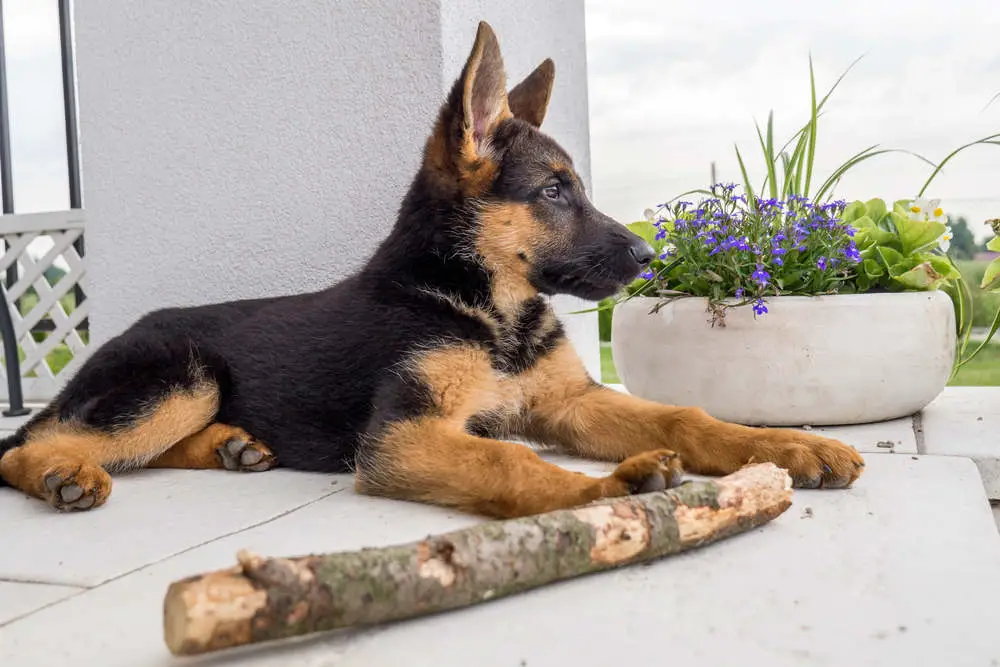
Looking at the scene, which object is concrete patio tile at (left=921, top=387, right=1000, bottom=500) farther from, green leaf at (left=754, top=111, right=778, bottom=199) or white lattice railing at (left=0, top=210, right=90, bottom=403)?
white lattice railing at (left=0, top=210, right=90, bottom=403)

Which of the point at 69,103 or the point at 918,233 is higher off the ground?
the point at 69,103

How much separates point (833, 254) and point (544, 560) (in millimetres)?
2032

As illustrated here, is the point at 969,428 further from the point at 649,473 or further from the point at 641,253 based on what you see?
the point at 649,473

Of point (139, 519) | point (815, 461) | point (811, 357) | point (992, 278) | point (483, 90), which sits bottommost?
point (139, 519)

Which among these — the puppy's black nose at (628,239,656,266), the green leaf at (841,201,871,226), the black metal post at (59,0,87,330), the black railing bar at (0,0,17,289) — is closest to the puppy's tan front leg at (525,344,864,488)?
the puppy's black nose at (628,239,656,266)

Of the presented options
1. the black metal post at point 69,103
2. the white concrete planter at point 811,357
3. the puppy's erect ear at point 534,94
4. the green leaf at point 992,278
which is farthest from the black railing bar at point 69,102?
the green leaf at point 992,278

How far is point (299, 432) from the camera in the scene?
2.77 metres

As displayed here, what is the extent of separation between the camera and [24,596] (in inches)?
67.4

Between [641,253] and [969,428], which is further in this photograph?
[969,428]

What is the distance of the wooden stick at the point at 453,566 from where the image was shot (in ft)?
4.12

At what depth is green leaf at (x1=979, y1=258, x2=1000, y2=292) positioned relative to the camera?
336cm

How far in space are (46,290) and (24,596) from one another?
4381mm

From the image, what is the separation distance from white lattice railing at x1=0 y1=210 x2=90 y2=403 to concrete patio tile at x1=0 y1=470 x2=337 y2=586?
9.85ft

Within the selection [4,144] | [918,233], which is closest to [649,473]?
[918,233]
